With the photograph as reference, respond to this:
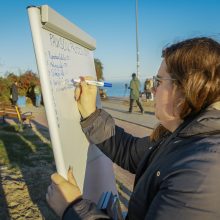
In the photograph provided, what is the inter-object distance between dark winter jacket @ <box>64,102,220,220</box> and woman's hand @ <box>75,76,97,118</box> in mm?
605

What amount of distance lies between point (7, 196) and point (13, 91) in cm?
1264

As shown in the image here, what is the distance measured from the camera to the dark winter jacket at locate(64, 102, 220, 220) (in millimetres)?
1222

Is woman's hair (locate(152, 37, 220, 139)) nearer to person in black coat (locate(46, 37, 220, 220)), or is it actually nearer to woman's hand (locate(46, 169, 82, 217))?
person in black coat (locate(46, 37, 220, 220))

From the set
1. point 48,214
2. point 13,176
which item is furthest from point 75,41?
point 13,176

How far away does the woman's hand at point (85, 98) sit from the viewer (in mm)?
2164

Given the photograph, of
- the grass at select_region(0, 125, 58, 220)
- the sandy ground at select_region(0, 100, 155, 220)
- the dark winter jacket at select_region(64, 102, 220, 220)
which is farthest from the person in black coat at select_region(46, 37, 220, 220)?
the grass at select_region(0, 125, 58, 220)

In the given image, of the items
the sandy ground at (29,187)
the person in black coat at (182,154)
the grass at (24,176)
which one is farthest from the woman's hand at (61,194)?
the grass at (24,176)

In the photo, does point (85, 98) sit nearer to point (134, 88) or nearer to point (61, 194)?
point (61, 194)

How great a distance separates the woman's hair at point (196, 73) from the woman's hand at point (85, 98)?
73 cm

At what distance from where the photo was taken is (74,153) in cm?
200

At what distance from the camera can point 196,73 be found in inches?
57.0

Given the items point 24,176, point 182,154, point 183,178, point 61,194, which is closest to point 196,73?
point 182,154

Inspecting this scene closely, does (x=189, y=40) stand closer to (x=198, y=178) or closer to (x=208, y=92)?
(x=208, y=92)

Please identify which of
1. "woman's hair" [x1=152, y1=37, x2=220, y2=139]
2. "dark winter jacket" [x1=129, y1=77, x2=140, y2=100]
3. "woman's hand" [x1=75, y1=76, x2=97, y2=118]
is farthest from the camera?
"dark winter jacket" [x1=129, y1=77, x2=140, y2=100]
